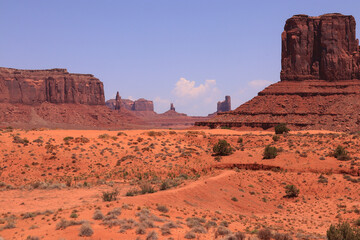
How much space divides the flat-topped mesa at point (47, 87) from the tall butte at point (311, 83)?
9842 cm

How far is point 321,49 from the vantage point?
10306 centimetres

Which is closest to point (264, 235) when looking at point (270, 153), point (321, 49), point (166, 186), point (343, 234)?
point (343, 234)

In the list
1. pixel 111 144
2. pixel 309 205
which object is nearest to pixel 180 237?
pixel 309 205

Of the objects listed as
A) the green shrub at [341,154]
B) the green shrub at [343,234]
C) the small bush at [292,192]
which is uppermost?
the green shrub at [341,154]

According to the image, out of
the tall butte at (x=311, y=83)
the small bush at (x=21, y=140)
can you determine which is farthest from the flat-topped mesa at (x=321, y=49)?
the small bush at (x=21, y=140)

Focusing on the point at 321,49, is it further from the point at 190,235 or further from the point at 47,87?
the point at 47,87

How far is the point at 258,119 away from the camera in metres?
85.6

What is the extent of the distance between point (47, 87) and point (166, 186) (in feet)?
513

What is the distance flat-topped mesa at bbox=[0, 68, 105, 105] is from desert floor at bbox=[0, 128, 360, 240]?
124 metres

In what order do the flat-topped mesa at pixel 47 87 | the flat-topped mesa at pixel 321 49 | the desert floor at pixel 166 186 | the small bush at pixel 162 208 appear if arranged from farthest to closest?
the flat-topped mesa at pixel 47 87 → the flat-topped mesa at pixel 321 49 → the small bush at pixel 162 208 → the desert floor at pixel 166 186

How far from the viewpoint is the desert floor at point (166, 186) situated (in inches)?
628

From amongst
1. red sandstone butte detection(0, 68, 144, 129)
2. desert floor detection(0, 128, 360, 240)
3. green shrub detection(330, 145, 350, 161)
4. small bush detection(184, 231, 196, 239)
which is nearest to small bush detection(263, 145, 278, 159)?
desert floor detection(0, 128, 360, 240)

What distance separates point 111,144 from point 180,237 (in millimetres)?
28451

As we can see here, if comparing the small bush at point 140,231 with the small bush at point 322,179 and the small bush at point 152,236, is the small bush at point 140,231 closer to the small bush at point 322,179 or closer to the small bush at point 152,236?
the small bush at point 152,236
